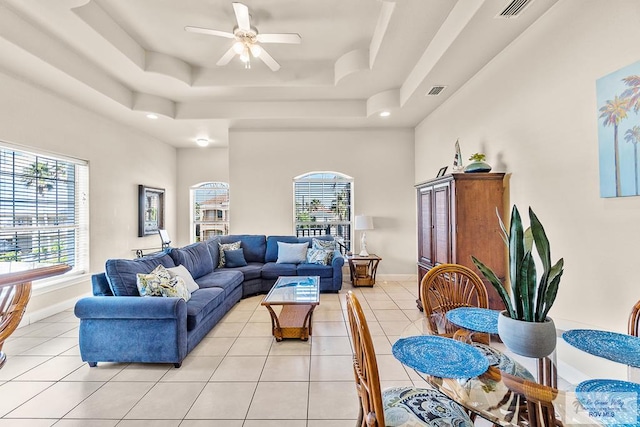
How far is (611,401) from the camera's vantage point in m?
0.92

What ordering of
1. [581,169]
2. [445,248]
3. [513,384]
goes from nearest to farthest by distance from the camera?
[513,384] < [581,169] < [445,248]

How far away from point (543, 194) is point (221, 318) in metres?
3.68

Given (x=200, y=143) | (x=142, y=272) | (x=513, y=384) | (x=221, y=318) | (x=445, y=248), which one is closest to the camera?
(x=513, y=384)

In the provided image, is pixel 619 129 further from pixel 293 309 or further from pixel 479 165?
pixel 293 309

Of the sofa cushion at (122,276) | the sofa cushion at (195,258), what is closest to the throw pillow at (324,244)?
the sofa cushion at (195,258)

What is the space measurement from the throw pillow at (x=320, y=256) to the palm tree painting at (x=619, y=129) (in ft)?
11.5

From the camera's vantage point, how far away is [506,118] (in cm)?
296

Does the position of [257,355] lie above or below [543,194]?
below

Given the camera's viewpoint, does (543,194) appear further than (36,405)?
Yes

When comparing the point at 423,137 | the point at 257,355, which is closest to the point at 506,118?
the point at 423,137

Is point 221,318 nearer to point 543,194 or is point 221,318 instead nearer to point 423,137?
point 543,194

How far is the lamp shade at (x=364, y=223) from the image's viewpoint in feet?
17.5

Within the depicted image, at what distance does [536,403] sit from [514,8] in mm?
2811

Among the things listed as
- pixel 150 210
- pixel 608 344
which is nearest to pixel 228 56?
pixel 608 344
